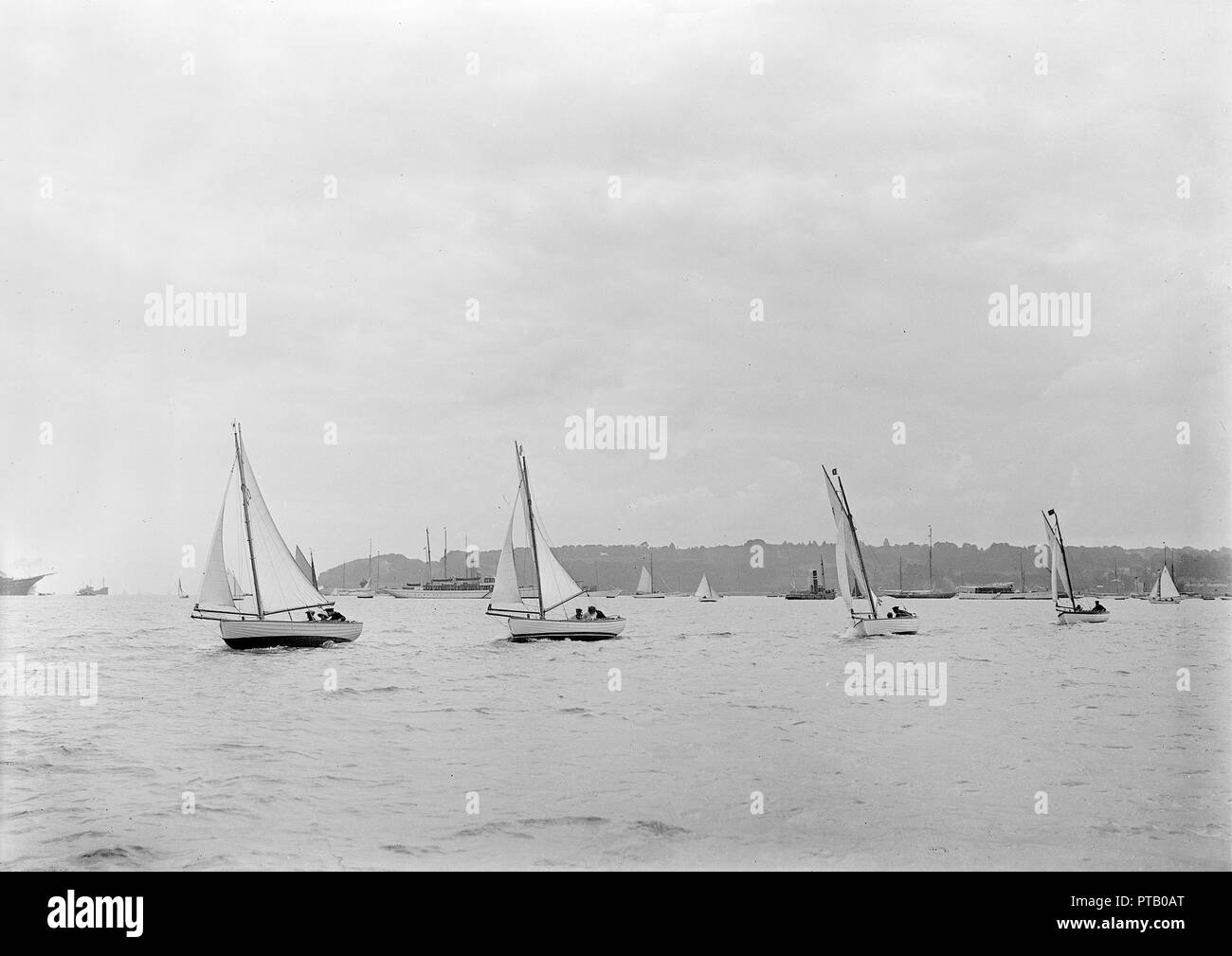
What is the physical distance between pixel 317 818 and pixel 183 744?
5.52 m

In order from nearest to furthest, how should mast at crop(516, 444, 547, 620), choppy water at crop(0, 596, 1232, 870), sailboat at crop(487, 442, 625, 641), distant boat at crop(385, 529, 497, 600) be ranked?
1. choppy water at crop(0, 596, 1232, 870)
2. mast at crop(516, 444, 547, 620)
3. sailboat at crop(487, 442, 625, 641)
4. distant boat at crop(385, 529, 497, 600)

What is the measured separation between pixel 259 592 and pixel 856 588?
2142 centimetres

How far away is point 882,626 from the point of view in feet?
129

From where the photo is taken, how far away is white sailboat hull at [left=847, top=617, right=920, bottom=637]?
1518 inches

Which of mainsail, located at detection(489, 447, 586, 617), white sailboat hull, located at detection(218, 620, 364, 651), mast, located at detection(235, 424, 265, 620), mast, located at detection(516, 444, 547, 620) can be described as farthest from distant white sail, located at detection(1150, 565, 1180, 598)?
white sailboat hull, located at detection(218, 620, 364, 651)

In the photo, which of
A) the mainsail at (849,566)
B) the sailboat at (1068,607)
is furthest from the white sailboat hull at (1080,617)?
the mainsail at (849,566)

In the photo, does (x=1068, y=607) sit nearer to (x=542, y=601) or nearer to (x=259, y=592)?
(x=542, y=601)

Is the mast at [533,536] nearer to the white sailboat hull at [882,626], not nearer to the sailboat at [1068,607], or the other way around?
the white sailboat hull at [882,626]

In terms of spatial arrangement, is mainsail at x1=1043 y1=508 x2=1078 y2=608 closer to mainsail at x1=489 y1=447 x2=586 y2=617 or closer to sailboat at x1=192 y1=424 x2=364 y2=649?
mainsail at x1=489 y1=447 x2=586 y2=617

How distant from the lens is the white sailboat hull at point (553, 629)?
3444 cm

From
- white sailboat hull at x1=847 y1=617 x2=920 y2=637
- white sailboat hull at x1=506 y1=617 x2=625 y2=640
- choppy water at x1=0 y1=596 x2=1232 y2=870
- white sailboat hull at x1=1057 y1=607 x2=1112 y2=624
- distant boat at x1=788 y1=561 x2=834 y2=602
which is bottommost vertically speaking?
distant boat at x1=788 y1=561 x2=834 y2=602

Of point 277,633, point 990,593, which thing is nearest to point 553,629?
point 277,633

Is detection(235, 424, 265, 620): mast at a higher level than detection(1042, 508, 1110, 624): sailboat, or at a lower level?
higher
